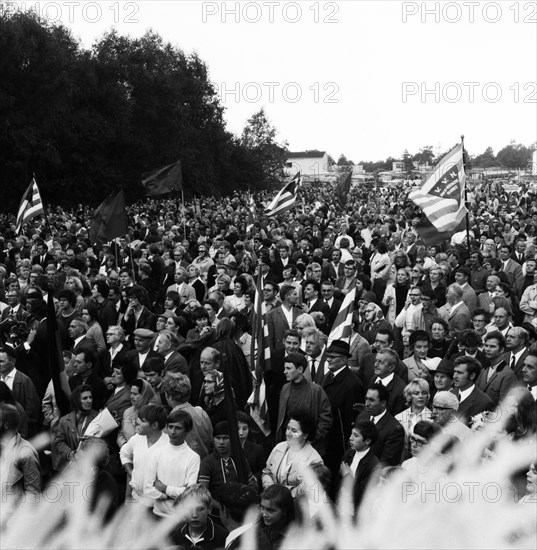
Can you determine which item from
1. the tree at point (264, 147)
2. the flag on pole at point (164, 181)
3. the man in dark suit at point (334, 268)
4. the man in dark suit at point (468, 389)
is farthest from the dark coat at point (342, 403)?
the tree at point (264, 147)

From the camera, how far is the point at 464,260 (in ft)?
48.8

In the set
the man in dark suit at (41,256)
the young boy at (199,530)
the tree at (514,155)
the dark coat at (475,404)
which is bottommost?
the young boy at (199,530)

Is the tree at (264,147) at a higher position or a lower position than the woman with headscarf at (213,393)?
higher

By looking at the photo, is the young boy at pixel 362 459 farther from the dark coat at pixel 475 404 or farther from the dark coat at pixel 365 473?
the dark coat at pixel 475 404

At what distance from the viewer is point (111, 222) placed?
16172mm

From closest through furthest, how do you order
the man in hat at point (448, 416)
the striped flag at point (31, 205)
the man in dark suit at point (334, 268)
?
the man in hat at point (448, 416)
the man in dark suit at point (334, 268)
the striped flag at point (31, 205)

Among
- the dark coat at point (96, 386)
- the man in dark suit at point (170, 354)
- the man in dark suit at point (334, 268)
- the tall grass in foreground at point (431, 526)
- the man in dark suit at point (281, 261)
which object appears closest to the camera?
the tall grass in foreground at point (431, 526)

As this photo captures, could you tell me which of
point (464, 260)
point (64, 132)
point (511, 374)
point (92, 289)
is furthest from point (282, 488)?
point (64, 132)

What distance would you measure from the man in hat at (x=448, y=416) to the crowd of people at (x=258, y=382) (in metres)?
0.02

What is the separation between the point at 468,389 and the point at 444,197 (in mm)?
7333

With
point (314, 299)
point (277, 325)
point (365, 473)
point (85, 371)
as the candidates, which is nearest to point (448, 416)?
point (365, 473)

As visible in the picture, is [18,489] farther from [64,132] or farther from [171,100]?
[171,100]

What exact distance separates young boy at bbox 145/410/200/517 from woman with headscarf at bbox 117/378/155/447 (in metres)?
0.89

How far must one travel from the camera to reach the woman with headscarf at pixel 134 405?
24.3ft
